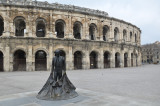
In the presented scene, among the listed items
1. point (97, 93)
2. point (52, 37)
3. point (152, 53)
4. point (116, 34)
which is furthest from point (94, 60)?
point (152, 53)

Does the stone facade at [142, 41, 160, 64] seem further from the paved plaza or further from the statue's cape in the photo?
the statue's cape

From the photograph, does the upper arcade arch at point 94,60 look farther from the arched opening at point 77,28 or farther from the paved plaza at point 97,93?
the paved plaza at point 97,93

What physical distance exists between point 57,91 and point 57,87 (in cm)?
15

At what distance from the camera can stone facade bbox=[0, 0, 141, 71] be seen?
21.4 meters

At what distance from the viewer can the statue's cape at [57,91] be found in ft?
17.8

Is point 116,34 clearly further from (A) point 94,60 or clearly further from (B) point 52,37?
(B) point 52,37

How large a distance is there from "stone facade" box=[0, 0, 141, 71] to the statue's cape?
16806mm

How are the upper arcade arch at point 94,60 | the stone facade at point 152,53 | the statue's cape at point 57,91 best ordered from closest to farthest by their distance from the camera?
the statue's cape at point 57,91 → the upper arcade arch at point 94,60 → the stone facade at point 152,53

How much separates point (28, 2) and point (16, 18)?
3.05m

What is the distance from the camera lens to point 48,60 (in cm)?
2228

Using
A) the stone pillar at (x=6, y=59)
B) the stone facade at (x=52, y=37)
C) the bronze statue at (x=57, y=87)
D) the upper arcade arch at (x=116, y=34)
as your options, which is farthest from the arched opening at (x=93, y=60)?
the bronze statue at (x=57, y=87)

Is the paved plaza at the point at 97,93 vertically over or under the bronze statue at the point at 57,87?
under

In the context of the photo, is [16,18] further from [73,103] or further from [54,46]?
[73,103]

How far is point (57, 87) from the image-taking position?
18.4 ft
